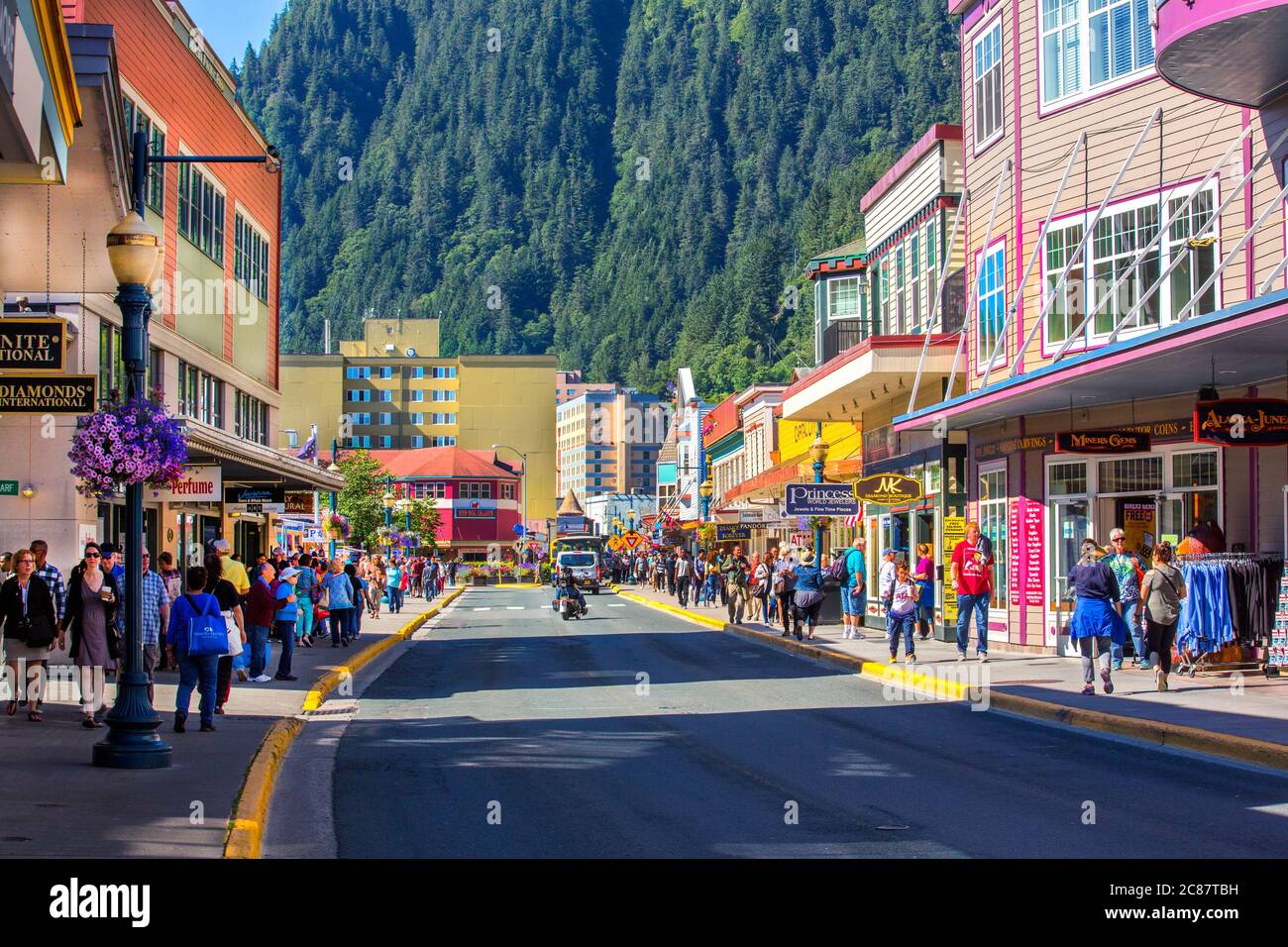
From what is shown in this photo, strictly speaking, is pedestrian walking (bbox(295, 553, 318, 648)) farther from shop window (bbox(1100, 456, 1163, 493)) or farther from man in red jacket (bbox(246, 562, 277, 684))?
shop window (bbox(1100, 456, 1163, 493))

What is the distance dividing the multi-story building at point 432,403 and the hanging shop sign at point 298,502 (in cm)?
9969

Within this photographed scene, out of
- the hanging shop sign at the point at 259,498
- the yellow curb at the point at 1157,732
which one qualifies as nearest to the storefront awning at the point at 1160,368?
the yellow curb at the point at 1157,732

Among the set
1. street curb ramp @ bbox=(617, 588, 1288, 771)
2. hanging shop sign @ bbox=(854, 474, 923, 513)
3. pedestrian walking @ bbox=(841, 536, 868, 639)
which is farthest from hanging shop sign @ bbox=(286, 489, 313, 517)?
street curb ramp @ bbox=(617, 588, 1288, 771)

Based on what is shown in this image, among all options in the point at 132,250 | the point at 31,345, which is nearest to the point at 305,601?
the point at 31,345

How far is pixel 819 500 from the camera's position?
28.8m

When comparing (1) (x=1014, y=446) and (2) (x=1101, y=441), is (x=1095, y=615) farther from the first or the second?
(1) (x=1014, y=446)

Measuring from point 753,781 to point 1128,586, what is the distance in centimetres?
867

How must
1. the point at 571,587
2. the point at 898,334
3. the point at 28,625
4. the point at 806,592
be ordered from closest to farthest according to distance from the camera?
the point at 28,625, the point at 806,592, the point at 898,334, the point at 571,587

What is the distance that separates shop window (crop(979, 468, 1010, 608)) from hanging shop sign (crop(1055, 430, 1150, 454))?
4871 millimetres

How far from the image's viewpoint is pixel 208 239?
32562 mm

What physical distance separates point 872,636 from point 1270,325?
14.8 meters

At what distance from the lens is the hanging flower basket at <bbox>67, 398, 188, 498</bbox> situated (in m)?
13.0

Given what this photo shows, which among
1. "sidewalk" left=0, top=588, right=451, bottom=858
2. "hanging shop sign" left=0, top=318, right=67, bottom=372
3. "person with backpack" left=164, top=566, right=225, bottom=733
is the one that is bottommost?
"sidewalk" left=0, top=588, right=451, bottom=858
